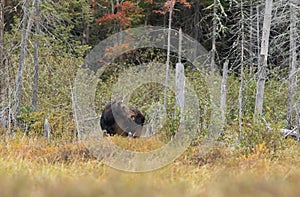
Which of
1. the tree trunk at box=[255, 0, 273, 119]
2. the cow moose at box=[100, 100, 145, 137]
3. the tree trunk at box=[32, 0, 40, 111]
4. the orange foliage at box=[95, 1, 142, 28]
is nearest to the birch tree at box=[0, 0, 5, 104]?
the tree trunk at box=[32, 0, 40, 111]

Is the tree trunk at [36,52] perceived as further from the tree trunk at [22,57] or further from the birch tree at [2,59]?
the birch tree at [2,59]

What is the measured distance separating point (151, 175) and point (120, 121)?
4.69m

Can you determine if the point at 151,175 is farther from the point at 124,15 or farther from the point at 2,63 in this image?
the point at 124,15

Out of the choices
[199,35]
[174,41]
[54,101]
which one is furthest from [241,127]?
[199,35]

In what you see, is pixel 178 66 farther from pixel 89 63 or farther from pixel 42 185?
pixel 89 63

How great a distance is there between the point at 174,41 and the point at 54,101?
30.5 feet

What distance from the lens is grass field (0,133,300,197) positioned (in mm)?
3594

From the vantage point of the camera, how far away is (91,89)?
543 inches

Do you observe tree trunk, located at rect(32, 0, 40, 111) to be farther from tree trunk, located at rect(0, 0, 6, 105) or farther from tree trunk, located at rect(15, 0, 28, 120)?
tree trunk, located at rect(0, 0, 6, 105)

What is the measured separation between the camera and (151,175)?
4.83 meters

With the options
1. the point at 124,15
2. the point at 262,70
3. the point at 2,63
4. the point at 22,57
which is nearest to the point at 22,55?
the point at 22,57

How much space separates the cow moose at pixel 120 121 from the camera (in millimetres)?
9445

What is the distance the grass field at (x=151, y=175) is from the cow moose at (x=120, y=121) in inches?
90.0

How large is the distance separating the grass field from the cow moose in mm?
2287
